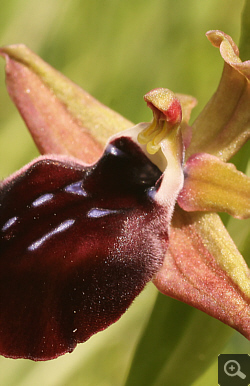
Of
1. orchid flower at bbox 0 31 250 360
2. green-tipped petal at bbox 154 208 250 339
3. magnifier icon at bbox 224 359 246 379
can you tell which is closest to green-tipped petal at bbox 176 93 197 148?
orchid flower at bbox 0 31 250 360

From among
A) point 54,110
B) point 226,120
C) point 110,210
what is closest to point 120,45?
point 54,110

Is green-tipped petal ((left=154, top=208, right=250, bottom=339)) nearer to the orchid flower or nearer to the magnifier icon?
the orchid flower

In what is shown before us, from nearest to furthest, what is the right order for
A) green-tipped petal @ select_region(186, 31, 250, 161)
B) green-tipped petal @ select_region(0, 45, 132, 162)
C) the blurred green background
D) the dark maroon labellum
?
the dark maroon labellum < green-tipped petal @ select_region(186, 31, 250, 161) < green-tipped petal @ select_region(0, 45, 132, 162) < the blurred green background

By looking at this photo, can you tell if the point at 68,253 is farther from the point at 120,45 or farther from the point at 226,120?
the point at 120,45

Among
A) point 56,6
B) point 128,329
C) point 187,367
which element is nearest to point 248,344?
point 128,329

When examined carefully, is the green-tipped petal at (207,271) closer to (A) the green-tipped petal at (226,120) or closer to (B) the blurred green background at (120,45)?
(A) the green-tipped petal at (226,120)

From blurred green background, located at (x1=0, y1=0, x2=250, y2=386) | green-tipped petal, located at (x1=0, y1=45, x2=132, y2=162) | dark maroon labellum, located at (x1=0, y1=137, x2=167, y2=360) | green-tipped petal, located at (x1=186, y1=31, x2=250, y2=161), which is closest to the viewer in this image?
dark maroon labellum, located at (x1=0, y1=137, x2=167, y2=360)

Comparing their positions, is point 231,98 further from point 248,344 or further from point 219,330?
point 248,344
